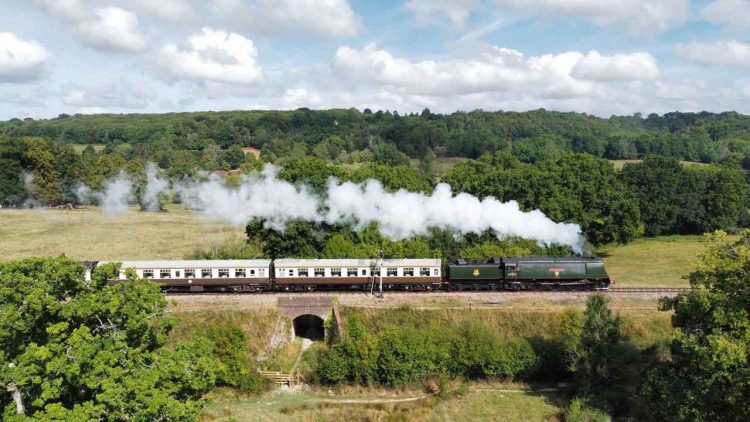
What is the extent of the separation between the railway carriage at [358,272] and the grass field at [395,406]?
1053 cm

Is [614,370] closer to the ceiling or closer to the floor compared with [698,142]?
closer to the floor

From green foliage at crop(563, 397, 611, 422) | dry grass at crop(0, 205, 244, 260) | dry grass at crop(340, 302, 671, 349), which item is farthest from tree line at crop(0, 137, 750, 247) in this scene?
green foliage at crop(563, 397, 611, 422)

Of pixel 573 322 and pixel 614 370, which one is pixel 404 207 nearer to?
pixel 573 322

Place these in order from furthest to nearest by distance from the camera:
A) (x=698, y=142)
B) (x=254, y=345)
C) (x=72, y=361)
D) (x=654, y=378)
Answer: (x=698, y=142) < (x=254, y=345) < (x=654, y=378) < (x=72, y=361)

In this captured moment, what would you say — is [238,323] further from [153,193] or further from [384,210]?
[153,193]

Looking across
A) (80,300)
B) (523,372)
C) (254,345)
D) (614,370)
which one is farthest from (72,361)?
(614,370)

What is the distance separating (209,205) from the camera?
5684cm

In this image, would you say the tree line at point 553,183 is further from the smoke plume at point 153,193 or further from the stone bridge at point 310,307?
the stone bridge at point 310,307

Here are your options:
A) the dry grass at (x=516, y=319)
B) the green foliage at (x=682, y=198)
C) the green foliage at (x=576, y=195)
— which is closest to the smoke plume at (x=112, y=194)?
the green foliage at (x=576, y=195)

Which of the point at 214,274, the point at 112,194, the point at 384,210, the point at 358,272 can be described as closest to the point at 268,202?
the point at 214,274

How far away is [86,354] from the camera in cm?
2291

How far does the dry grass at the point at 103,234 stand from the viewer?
66188 mm

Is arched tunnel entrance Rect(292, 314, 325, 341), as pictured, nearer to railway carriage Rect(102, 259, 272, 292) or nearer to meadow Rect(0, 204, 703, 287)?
railway carriage Rect(102, 259, 272, 292)

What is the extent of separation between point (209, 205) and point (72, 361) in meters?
34.8
